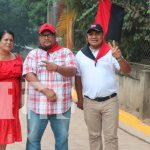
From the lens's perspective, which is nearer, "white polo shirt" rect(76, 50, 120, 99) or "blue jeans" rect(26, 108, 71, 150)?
"blue jeans" rect(26, 108, 71, 150)

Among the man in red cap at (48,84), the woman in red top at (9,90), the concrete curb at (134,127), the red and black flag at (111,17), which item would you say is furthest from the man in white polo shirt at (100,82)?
the red and black flag at (111,17)

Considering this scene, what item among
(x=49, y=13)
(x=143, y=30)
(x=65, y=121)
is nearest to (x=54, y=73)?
(x=65, y=121)

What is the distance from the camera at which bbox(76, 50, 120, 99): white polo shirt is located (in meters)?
5.75

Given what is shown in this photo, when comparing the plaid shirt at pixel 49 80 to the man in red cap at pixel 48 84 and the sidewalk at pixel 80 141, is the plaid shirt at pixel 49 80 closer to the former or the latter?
the man in red cap at pixel 48 84

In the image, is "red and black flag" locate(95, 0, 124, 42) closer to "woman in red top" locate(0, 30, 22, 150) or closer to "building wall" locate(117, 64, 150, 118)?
"building wall" locate(117, 64, 150, 118)

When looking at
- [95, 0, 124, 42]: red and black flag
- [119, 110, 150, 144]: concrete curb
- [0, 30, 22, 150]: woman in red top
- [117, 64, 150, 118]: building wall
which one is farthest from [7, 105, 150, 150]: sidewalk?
[95, 0, 124, 42]: red and black flag

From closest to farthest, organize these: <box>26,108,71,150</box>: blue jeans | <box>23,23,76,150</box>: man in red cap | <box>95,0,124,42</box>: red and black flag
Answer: <box>23,23,76,150</box>: man in red cap < <box>26,108,71,150</box>: blue jeans < <box>95,0,124,42</box>: red and black flag

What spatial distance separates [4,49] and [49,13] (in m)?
14.8

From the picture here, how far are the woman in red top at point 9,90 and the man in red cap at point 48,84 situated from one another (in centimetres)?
18

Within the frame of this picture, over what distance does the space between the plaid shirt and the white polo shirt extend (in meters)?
0.24

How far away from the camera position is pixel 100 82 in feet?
18.9

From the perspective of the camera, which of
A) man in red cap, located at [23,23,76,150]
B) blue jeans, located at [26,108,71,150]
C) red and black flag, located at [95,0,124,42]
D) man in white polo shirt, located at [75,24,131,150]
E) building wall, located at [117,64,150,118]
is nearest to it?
man in red cap, located at [23,23,76,150]

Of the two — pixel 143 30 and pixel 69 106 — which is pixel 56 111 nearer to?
pixel 69 106

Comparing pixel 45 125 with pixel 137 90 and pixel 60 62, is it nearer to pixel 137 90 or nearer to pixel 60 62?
pixel 60 62
